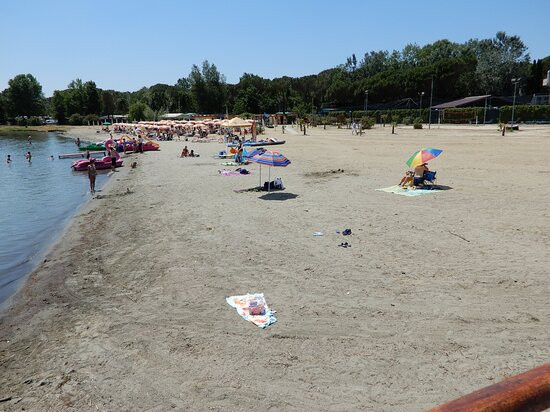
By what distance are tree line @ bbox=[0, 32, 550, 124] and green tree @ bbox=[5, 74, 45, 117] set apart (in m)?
0.24

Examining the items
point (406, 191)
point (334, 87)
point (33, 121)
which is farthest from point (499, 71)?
point (33, 121)

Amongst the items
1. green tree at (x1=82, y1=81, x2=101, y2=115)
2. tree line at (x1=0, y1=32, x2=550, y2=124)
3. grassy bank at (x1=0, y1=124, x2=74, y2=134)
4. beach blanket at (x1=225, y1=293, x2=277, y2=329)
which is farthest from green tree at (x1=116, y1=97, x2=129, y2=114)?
beach blanket at (x1=225, y1=293, x2=277, y2=329)

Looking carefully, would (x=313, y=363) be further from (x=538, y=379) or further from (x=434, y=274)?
(x=538, y=379)

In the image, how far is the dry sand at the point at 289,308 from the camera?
465 cm

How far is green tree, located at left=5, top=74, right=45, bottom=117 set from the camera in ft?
379

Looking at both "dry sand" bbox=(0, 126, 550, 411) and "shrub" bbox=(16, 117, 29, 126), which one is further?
"shrub" bbox=(16, 117, 29, 126)

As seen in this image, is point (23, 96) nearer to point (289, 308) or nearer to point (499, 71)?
point (499, 71)

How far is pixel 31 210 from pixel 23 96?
121 metres

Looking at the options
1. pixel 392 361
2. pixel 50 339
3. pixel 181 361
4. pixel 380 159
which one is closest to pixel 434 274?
pixel 392 361

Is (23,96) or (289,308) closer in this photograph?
(289,308)

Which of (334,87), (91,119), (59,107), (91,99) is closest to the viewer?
(334,87)

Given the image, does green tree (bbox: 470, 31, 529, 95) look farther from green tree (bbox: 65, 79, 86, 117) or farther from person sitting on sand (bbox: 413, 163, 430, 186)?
green tree (bbox: 65, 79, 86, 117)

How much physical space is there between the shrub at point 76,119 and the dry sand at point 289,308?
115 meters

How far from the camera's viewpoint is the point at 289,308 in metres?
6.38
